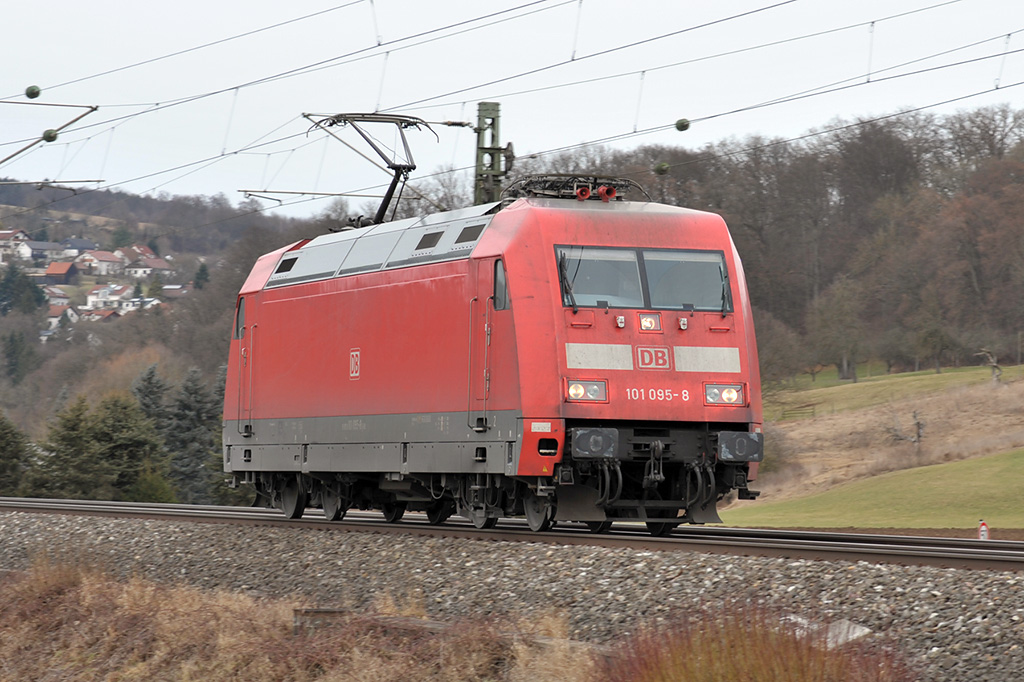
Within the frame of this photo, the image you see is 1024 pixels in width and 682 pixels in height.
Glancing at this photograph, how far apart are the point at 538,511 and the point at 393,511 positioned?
441cm

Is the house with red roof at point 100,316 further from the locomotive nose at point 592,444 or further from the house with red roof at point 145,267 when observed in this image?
the locomotive nose at point 592,444

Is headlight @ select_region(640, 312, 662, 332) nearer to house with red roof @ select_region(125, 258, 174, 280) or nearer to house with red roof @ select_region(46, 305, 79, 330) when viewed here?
house with red roof @ select_region(46, 305, 79, 330)

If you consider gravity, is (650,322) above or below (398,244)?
below

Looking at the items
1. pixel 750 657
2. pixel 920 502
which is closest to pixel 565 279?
pixel 750 657

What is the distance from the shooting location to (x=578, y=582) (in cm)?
1116

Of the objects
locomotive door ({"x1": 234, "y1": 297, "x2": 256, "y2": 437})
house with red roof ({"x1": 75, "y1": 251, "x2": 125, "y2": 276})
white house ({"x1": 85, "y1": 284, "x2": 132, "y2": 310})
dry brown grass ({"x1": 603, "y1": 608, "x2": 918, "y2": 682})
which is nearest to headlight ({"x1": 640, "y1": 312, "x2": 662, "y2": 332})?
dry brown grass ({"x1": 603, "y1": 608, "x2": 918, "y2": 682})

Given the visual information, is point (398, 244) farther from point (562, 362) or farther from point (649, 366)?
point (649, 366)

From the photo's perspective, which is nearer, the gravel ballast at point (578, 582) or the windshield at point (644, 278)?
the gravel ballast at point (578, 582)

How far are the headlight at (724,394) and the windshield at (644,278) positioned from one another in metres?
0.88

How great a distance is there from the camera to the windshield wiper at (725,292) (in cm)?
1433

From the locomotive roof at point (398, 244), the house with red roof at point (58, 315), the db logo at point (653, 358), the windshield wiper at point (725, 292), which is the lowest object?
the db logo at point (653, 358)

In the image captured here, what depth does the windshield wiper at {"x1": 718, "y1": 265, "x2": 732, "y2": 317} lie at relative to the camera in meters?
14.3

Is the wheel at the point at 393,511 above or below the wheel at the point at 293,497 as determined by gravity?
below

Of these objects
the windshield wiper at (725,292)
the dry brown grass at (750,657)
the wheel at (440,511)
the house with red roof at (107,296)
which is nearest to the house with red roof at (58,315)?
the house with red roof at (107,296)
